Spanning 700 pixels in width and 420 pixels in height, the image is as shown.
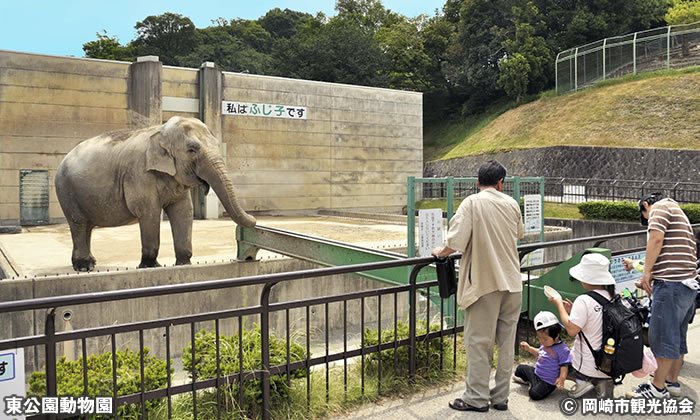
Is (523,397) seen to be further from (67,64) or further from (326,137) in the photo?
(326,137)

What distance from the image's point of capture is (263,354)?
3.98 metres

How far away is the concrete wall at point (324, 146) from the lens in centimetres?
2242

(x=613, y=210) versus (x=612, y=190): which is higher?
(x=612, y=190)

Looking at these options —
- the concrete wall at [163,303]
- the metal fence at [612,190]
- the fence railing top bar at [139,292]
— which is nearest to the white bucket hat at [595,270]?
the fence railing top bar at [139,292]

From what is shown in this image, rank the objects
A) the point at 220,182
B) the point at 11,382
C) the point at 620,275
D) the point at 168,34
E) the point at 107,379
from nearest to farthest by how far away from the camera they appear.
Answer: the point at 11,382 < the point at 107,379 < the point at 620,275 < the point at 220,182 < the point at 168,34

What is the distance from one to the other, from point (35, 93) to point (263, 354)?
59.3 feet

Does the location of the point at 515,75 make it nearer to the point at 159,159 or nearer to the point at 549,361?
the point at 159,159

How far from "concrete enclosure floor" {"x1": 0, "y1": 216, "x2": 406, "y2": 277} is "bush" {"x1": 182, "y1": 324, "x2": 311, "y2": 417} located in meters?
6.41

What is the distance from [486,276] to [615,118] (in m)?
29.6

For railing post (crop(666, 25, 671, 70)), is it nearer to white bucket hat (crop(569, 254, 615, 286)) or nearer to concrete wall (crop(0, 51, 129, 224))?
concrete wall (crop(0, 51, 129, 224))

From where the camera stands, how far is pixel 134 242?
14.8 m

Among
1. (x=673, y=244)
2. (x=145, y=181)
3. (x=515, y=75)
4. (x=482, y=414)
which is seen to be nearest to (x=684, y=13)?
(x=515, y=75)

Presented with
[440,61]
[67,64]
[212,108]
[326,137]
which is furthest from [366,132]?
[440,61]

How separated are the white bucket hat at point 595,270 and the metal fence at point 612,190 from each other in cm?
1856
